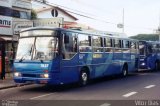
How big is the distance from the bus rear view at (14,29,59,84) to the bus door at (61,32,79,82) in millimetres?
499

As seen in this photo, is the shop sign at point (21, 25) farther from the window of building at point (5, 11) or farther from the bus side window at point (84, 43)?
the bus side window at point (84, 43)

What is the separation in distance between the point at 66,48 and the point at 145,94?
404 centimetres

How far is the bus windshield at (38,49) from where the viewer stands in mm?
15547

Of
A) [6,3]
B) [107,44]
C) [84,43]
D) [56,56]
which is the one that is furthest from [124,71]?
[6,3]

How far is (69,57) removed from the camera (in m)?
16.5

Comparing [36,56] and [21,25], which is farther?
[21,25]

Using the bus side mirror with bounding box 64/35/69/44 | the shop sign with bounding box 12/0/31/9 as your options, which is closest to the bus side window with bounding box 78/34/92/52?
the bus side mirror with bounding box 64/35/69/44

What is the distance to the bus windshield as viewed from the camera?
15.5 m

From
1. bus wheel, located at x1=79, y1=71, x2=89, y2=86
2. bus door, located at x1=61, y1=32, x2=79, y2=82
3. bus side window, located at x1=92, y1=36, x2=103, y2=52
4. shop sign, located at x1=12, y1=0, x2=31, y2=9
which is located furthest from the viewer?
shop sign, located at x1=12, y1=0, x2=31, y2=9

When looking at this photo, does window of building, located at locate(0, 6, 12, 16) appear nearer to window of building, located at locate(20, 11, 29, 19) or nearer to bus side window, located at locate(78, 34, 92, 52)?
window of building, located at locate(20, 11, 29, 19)

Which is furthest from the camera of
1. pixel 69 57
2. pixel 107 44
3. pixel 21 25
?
pixel 21 25

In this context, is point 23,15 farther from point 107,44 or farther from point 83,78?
point 83,78

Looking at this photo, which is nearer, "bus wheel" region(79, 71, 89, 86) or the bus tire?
"bus wheel" region(79, 71, 89, 86)

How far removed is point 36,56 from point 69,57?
1.61 metres
